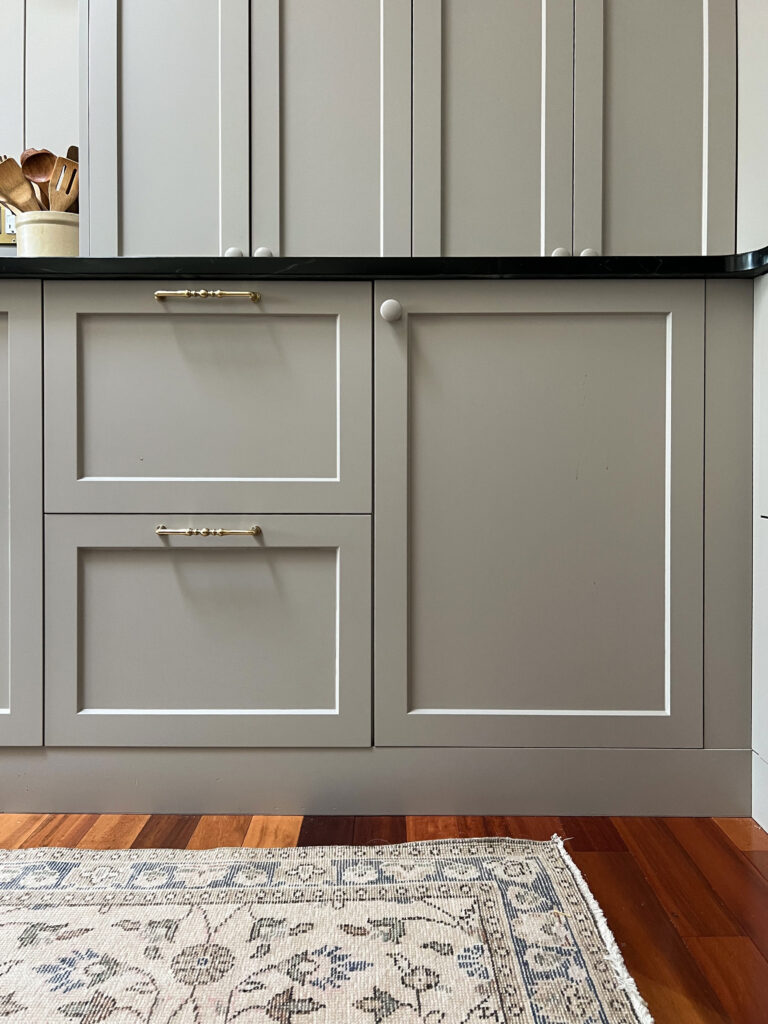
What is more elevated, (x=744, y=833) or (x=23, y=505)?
(x=23, y=505)

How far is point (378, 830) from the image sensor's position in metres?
1.37

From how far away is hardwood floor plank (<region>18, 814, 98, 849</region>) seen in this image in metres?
1.32

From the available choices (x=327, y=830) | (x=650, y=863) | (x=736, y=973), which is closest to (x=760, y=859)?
(x=650, y=863)

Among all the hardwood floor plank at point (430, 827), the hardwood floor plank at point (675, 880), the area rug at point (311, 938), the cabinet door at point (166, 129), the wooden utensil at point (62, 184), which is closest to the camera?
the area rug at point (311, 938)

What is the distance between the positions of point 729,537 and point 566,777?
21.5 inches

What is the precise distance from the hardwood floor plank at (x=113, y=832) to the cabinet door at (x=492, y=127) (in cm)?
119

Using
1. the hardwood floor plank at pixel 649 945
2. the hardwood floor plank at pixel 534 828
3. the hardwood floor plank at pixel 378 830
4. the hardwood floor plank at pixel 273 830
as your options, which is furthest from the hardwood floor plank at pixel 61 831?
the hardwood floor plank at pixel 649 945

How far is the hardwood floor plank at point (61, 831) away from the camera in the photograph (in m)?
1.32

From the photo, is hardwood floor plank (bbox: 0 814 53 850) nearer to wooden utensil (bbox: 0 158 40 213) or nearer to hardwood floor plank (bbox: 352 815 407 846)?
hardwood floor plank (bbox: 352 815 407 846)

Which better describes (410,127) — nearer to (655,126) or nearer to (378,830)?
(655,126)

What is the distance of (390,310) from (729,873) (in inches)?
43.7

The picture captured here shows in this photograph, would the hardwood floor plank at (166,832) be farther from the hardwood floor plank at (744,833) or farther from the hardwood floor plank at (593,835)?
the hardwood floor plank at (744,833)

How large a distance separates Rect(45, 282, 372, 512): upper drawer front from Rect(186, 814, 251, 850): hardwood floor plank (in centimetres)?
58

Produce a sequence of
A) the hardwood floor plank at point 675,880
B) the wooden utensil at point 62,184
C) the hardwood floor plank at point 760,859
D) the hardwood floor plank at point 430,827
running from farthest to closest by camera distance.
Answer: the wooden utensil at point 62,184, the hardwood floor plank at point 430,827, the hardwood floor plank at point 760,859, the hardwood floor plank at point 675,880
